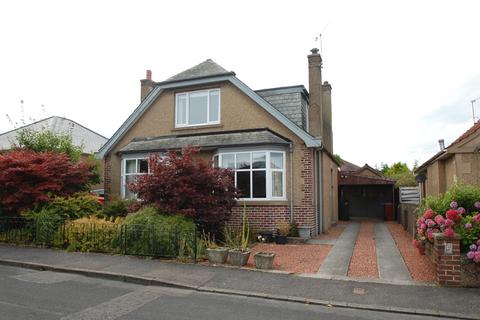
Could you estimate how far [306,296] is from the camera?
7199 mm

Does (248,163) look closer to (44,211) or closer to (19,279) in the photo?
(44,211)

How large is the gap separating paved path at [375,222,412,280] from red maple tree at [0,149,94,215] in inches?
445

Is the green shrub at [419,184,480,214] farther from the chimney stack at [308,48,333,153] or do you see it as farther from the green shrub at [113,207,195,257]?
the chimney stack at [308,48,333,153]

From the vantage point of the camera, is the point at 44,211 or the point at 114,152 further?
the point at 114,152

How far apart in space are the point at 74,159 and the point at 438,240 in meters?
16.6

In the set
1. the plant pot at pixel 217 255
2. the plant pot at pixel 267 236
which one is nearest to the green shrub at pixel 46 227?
the plant pot at pixel 217 255

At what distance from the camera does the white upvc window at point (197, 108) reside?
16.4 metres

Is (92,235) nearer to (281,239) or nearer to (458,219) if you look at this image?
(281,239)

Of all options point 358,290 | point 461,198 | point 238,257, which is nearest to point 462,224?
point 461,198

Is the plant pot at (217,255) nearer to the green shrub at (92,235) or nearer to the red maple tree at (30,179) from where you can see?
the green shrub at (92,235)

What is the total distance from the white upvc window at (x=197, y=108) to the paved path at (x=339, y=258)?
714 cm

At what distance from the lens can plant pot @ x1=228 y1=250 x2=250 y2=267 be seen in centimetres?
954

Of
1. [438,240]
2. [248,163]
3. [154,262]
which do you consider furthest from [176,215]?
[438,240]

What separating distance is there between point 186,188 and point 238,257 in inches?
116
